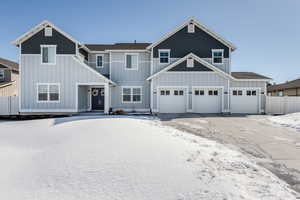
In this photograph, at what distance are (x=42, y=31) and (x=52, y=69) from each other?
3.49 meters

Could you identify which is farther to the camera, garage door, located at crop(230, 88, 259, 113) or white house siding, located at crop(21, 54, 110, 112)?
garage door, located at crop(230, 88, 259, 113)

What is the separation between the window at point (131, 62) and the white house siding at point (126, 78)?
0.99ft

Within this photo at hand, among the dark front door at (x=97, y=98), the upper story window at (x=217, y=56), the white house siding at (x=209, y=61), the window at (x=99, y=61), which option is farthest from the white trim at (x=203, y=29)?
the dark front door at (x=97, y=98)

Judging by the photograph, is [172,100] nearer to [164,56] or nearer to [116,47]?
[164,56]

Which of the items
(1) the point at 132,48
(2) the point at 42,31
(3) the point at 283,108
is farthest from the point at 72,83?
(3) the point at 283,108

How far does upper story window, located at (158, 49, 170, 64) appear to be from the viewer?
1742 cm

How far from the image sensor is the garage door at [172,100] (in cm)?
1662

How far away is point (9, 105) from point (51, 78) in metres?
4.82

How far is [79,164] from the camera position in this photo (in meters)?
4.14

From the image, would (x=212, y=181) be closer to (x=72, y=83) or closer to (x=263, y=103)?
(x=72, y=83)

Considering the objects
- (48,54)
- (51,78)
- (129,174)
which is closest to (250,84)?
(129,174)

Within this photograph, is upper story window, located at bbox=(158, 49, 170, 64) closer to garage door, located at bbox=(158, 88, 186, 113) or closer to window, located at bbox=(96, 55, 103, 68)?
garage door, located at bbox=(158, 88, 186, 113)

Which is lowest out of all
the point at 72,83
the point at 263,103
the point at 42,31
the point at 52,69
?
the point at 263,103

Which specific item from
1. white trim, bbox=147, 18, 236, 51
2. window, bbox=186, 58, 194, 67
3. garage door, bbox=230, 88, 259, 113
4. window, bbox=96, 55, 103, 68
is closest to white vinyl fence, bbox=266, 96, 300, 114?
garage door, bbox=230, 88, 259, 113
